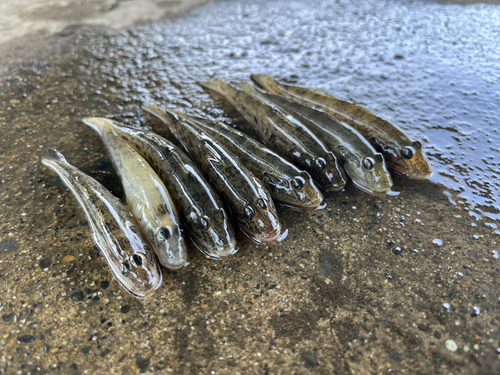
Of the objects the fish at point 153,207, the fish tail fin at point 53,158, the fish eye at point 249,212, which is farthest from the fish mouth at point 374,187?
the fish tail fin at point 53,158

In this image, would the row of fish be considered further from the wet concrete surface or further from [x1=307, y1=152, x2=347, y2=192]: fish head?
the wet concrete surface

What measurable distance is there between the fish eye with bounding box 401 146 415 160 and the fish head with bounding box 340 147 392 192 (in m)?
0.26

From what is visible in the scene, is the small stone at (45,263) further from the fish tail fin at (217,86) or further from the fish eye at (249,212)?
the fish tail fin at (217,86)

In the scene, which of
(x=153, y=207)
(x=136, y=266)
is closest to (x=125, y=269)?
(x=136, y=266)

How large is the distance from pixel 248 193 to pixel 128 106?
2610mm

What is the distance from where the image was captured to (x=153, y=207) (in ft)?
9.67

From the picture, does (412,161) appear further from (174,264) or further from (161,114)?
(161,114)

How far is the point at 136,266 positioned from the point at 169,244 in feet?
1.02

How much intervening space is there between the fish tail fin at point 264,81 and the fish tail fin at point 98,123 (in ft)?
7.43

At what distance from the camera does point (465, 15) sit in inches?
264

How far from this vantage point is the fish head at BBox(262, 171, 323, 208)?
10.8 ft

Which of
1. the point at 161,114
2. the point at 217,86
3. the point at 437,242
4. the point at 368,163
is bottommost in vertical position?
the point at 437,242

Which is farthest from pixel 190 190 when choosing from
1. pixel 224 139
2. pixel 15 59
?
pixel 15 59

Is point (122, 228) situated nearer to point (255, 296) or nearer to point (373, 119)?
point (255, 296)
